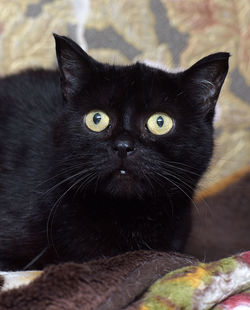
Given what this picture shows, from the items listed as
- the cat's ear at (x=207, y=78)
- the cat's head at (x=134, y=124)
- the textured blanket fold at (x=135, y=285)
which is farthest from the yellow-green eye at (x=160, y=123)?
the textured blanket fold at (x=135, y=285)

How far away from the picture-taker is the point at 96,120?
39.0 inches

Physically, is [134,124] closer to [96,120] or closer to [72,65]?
[96,120]

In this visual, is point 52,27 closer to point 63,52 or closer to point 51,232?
point 63,52

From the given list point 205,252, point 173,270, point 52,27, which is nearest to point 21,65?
point 52,27

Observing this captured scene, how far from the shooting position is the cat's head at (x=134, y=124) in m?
0.94

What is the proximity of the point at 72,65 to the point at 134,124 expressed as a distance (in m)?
0.21

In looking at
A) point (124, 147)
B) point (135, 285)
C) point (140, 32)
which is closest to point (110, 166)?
point (124, 147)

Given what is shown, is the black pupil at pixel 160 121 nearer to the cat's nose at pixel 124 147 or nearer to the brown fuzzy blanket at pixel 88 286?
the cat's nose at pixel 124 147

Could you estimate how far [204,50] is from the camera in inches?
60.4

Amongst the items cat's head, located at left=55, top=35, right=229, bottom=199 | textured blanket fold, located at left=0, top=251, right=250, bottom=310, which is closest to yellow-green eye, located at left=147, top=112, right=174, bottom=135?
cat's head, located at left=55, top=35, right=229, bottom=199

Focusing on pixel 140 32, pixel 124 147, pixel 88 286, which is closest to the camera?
pixel 88 286

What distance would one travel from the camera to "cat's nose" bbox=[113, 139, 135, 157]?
91 centimetres

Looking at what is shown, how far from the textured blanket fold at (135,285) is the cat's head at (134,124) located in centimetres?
17

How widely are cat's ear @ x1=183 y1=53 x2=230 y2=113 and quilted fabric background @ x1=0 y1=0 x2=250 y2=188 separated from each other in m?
0.47
